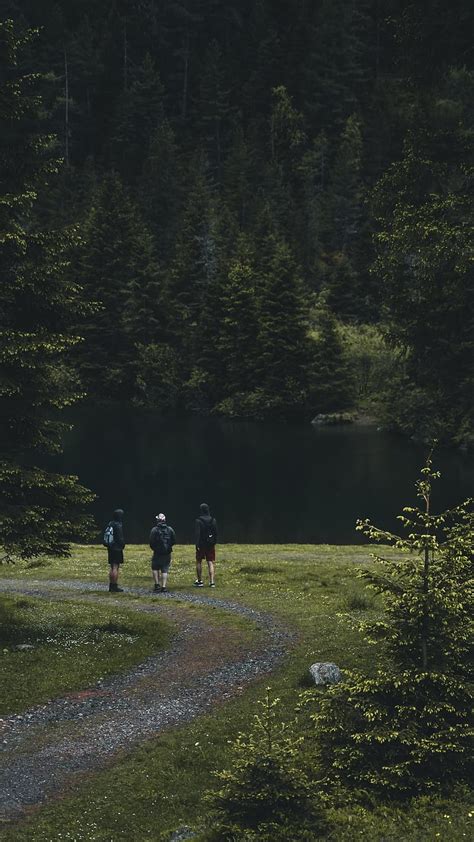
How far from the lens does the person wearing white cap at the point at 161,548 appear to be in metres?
28.5

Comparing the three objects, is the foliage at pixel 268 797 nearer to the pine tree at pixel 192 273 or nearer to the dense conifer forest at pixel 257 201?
the dense conifer forest at pixel 257 201

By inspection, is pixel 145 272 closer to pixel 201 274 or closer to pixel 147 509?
pixel 201 274

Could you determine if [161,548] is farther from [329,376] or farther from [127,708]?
[329,376]

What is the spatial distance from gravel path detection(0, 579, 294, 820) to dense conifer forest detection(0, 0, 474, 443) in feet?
27.5

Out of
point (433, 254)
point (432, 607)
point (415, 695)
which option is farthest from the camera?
point (433, 254)

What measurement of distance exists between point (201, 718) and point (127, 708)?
1.66 meters

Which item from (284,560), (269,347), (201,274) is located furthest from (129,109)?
(284,560)

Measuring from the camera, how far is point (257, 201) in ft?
443

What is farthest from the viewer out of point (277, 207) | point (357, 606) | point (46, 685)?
point (277, 207)

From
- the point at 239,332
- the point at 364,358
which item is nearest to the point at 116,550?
the point at 364,358

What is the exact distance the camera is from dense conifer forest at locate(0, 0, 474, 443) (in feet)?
68.5

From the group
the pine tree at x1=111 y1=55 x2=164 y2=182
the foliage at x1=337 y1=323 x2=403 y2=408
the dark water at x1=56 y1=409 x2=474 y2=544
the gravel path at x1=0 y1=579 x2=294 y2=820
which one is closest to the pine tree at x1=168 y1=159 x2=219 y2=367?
the foliage at x1=337 y1=323 x2=403 y2=408

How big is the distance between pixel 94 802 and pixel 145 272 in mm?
106495

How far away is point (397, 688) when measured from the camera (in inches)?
500
